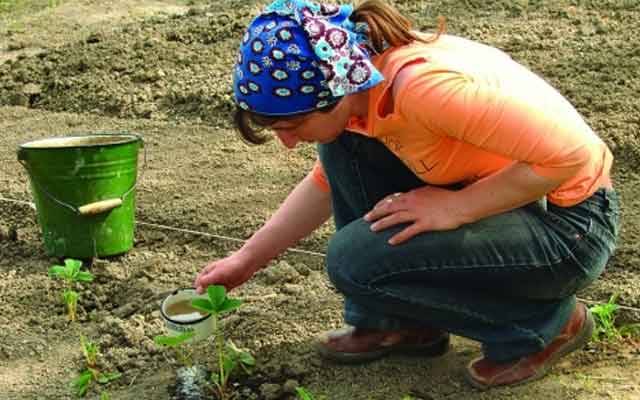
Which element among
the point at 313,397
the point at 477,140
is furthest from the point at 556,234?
the point at 313,397

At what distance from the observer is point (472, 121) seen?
201 centimetres

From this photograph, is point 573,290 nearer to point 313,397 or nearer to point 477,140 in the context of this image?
point 477,140

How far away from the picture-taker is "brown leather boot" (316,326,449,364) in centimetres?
254

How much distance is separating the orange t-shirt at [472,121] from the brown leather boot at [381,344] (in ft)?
1.59

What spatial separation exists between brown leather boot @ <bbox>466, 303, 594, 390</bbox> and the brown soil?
0.03 m

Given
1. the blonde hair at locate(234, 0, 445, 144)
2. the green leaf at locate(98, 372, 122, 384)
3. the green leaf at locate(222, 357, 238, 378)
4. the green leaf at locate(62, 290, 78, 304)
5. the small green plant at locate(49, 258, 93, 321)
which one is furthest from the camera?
the green leaf at locate(62, 290, 78, 304)

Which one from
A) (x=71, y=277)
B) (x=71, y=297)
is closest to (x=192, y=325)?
(x=71, y=277)

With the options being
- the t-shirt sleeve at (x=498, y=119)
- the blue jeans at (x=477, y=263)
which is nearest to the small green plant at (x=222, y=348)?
the blue jeans at (x=477, y=263)

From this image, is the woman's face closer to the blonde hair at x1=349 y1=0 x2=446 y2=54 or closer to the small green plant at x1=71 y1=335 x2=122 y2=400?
the blonde hair at x1=349 y1=0 x2=446 y2=54

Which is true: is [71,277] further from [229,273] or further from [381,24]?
[381,24]

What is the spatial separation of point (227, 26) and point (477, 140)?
3886 mm

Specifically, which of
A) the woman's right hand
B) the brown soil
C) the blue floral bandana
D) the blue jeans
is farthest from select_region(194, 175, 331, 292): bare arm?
the blue floral bandana

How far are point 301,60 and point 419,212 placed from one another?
0.45 metres

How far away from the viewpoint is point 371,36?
7.00ft
